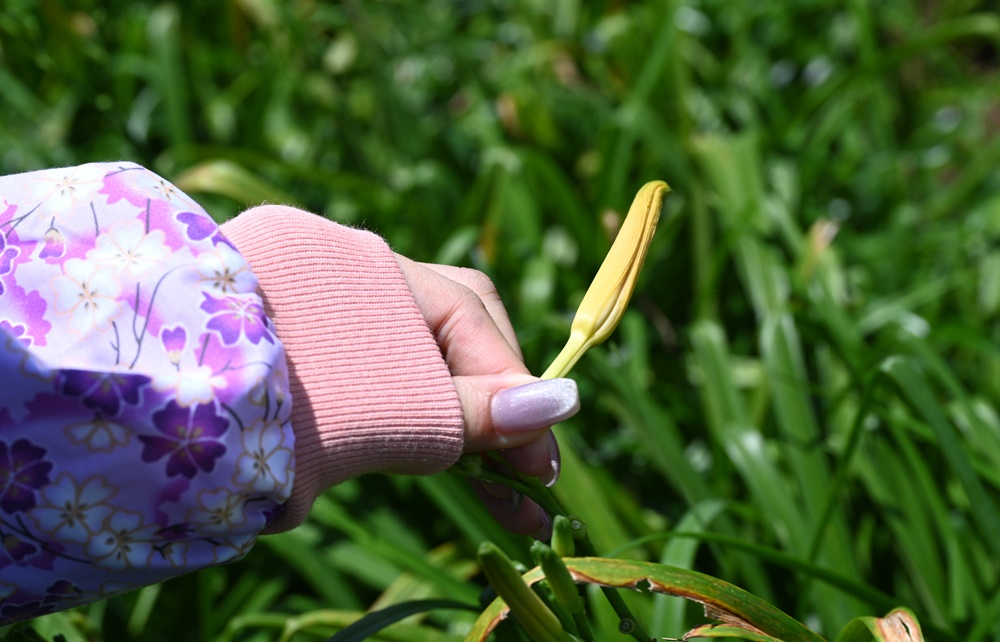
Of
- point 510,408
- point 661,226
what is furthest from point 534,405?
point 661,226

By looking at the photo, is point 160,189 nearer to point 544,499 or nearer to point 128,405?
point 128,405

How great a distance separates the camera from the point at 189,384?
52 cm

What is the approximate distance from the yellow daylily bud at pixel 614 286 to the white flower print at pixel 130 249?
25 cm

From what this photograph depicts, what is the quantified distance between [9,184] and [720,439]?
36.1 inches

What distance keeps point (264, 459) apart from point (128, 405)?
0.25 feet

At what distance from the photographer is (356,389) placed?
1.94 feet

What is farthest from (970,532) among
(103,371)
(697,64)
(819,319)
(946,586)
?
(697,64)

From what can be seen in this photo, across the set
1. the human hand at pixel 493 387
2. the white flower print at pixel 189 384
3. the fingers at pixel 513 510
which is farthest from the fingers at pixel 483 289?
the white flower print at pixel 189 384

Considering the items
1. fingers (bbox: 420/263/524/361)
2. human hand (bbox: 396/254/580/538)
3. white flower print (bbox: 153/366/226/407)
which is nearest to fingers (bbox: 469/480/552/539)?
human hand (bbox: 396/254/580/538)

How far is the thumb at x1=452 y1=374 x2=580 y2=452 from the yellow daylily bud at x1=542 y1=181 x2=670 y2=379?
0.16 feet

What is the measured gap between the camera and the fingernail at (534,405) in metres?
0.58

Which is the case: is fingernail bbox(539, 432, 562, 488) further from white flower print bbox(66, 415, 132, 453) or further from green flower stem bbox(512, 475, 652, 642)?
white flower print bbox(66, 415, 132, 453)

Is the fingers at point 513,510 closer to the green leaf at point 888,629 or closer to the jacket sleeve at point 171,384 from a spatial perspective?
the jacket sleeve at point 171,384

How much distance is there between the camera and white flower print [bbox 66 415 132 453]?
52cm
